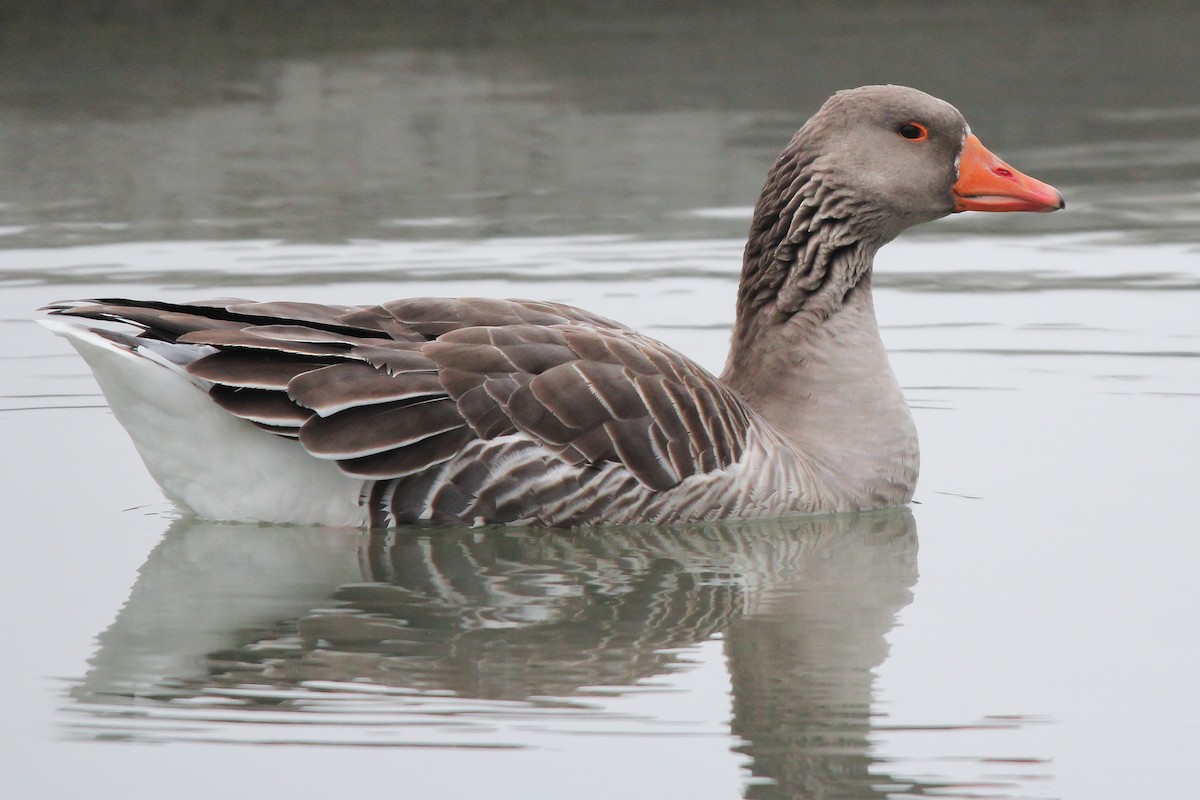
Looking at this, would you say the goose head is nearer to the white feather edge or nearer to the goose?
the goose

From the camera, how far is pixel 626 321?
421 inches

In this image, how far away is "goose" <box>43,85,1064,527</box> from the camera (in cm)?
696

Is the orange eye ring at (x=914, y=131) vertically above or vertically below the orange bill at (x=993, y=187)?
above

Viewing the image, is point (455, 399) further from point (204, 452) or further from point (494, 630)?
point (494, 630)

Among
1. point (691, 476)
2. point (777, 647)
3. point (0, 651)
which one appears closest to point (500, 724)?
point (777, 647)

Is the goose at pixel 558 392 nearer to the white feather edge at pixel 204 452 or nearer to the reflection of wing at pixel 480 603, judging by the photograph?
the white feather edge at pixel 204 452

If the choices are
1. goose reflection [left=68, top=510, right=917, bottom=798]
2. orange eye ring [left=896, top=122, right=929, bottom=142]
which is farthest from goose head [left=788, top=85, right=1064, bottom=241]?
goose reflection [left=68, top=510, right=917, bottom=798]

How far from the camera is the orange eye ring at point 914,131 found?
7.98 m

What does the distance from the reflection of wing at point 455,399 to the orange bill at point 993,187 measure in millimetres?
1545

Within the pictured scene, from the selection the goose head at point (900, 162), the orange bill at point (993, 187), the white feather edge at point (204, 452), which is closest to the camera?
the white feather edge at point (204, 452)

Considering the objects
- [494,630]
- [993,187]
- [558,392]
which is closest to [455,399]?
[558,392]

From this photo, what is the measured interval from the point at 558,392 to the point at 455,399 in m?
0.39

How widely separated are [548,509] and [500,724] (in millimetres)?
2130

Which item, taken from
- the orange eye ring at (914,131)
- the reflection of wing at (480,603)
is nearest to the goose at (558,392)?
the orange eye ring at (914,131)
